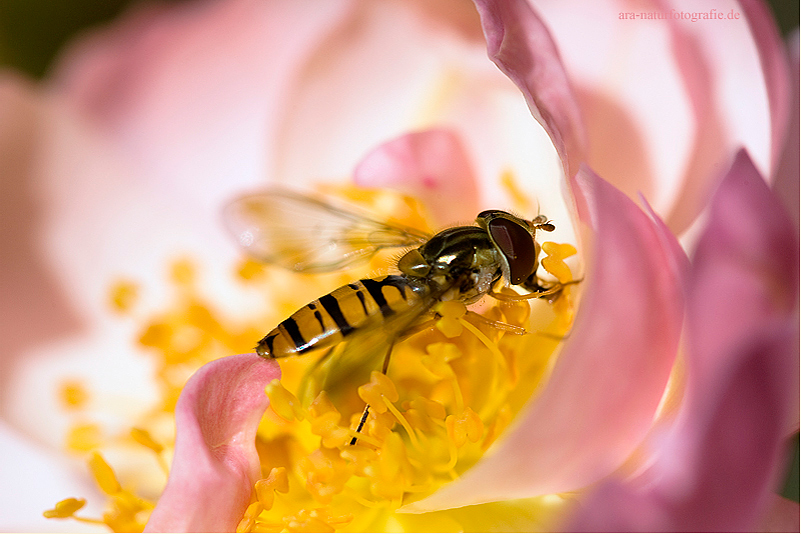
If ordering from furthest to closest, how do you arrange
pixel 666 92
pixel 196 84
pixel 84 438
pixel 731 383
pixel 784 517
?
pixel 196 84
pixel 84 438
pixel 666 92
pixel 784 517
pixel 731 383

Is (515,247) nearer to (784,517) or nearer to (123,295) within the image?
(784,517)

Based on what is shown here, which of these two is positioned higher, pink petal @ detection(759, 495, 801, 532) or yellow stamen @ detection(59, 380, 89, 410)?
yellow stamen @ detection(59, 380, 89, 410)

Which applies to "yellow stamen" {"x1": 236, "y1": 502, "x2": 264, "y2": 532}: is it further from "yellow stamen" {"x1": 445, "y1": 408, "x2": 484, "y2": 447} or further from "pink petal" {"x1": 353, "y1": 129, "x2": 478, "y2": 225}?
"pink petal" {"x1": 353, "y1": 129, "x2": 478, "y2": 225}

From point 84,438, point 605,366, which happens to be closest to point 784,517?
point 605,366

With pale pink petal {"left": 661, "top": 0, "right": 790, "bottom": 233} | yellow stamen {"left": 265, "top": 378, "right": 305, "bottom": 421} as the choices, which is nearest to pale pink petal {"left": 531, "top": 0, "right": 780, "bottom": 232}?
pale pink petal {"left": 661, "top": 0, "right": 790, "bottom": 233}

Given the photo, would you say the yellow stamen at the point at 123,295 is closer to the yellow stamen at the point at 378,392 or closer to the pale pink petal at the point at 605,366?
the yellow stamen at the point at 378,392

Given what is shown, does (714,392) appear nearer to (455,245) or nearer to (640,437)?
(640,437)
